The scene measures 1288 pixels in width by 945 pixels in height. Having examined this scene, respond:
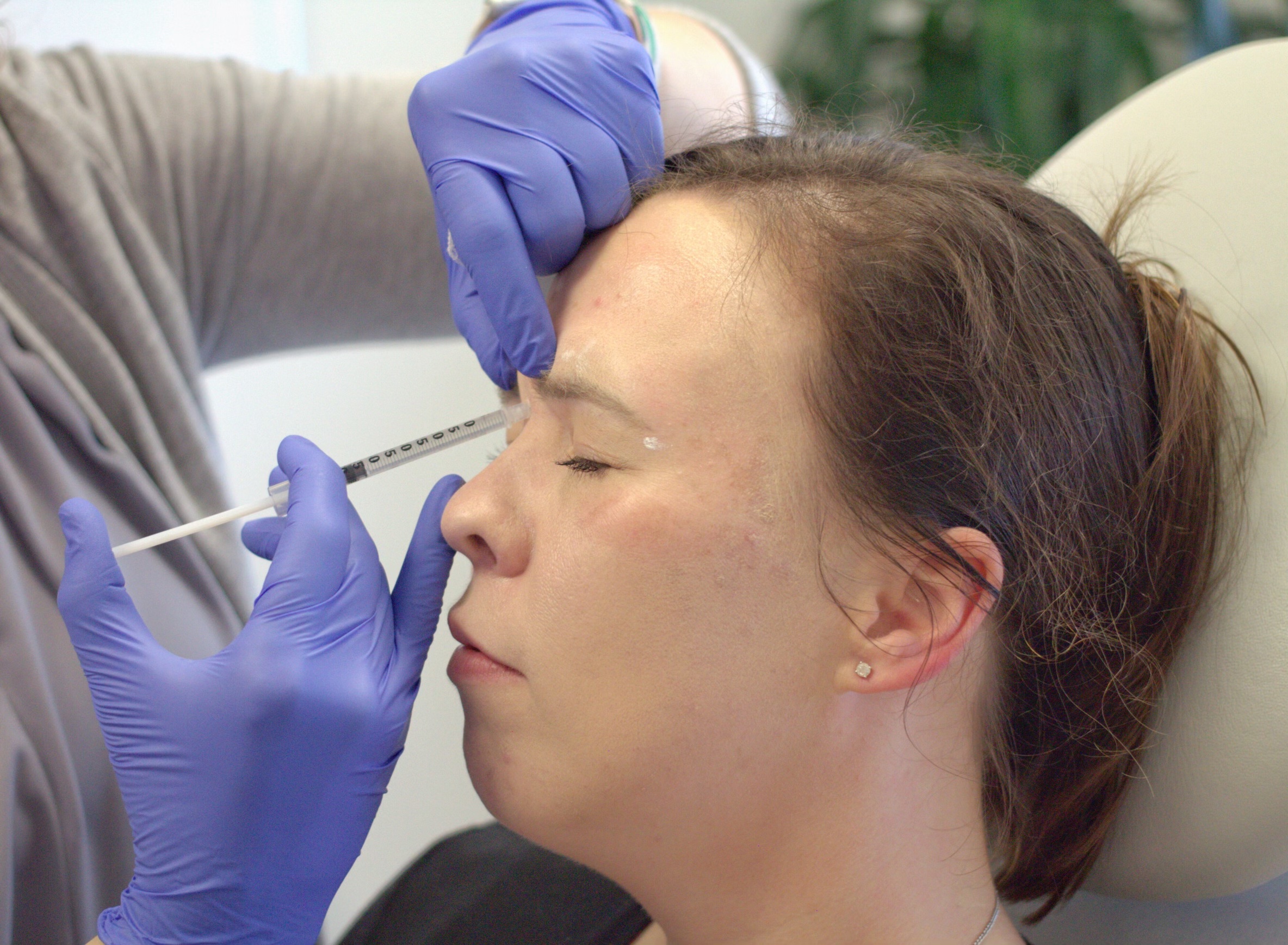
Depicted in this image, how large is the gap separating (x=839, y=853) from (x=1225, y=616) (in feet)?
1.43

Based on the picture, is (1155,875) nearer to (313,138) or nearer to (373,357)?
(313,138)

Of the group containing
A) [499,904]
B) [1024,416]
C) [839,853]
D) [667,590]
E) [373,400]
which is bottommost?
[499,904]

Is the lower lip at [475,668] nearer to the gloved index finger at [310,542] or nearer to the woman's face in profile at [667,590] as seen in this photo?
the woman's face in profile at [667,590]

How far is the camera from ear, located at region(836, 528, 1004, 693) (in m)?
0.84

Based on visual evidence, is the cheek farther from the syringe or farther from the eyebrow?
the syringe

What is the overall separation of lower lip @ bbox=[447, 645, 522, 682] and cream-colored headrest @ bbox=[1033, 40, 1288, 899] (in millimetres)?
659

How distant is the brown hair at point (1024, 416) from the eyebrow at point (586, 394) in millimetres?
163

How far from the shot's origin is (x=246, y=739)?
2.58 feet

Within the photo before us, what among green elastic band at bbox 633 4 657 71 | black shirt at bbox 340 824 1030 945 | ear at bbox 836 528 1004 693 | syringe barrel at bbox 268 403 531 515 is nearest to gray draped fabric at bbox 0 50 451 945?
syringe barrel at bbox 268 403 531 515

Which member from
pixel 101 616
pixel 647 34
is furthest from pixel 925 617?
pixel 647 34

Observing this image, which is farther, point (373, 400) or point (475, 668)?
point (373, 400)

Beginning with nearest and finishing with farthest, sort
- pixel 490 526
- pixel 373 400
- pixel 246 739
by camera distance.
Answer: pixel 246 739 < pixel 490 526 < pixel 373 400

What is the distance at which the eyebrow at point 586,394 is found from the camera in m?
0.85

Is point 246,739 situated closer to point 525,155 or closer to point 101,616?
point 101,616
